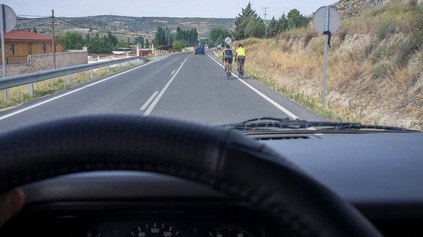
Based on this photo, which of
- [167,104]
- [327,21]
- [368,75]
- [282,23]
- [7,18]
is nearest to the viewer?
[327,21]

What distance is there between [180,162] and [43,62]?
6312cm

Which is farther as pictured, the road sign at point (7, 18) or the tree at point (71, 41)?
the tree at point (71, 41)

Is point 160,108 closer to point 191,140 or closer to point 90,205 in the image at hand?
point 90,205

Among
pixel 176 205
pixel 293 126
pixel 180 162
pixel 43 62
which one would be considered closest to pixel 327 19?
pixel 293 126

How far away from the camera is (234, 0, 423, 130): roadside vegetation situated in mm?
14148

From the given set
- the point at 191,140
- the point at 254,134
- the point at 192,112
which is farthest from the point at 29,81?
the point at 191,140

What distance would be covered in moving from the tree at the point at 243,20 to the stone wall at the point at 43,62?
38.7 meters

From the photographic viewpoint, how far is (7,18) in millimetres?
17312

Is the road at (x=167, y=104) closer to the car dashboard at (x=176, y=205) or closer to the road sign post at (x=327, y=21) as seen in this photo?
the road sign post at (x=327, y=21)

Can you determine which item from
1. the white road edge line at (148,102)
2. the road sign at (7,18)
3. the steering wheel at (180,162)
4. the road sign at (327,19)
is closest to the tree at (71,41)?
the road sign at (7,18)

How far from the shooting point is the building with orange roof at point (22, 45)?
66.1m

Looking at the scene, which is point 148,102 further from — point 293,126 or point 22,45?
point 22,45

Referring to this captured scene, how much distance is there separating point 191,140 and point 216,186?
98mm

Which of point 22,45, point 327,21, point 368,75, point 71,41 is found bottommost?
point 368,75
